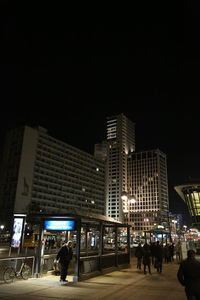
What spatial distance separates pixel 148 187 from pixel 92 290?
163178 millimetres

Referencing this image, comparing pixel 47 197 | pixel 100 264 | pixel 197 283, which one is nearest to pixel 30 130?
pixel 47 197

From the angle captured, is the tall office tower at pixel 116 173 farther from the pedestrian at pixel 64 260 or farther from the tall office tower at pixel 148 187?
the pedestrian at pixel 64 260

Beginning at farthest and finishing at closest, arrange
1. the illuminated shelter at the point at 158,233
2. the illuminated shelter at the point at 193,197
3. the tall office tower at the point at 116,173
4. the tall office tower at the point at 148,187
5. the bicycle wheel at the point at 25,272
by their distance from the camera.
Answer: the tall office tower at the point at 116,173 → the tall office tower at the point at 148,187 → the illuminated shelter at the point at 193,197 → the illuminated shelter at the point at 158,233 → the bicycle wheel at the point at 25,272

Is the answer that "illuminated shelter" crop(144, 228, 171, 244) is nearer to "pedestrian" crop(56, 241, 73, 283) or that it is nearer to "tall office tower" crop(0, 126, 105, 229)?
"pedestrian" crop(56, 241, 73, 283)

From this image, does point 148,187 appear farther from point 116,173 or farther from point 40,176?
point 40,176

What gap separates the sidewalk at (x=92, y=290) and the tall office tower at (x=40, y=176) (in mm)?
77178

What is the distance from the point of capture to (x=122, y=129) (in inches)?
7854

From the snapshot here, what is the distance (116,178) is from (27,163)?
3733 inches

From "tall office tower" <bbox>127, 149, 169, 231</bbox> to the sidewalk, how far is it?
150383 millimetres

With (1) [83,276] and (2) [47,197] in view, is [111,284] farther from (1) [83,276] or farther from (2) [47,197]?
(2) [47,197]

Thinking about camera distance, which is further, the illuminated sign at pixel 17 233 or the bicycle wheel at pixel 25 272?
the illuminated sign at pixel 17 233

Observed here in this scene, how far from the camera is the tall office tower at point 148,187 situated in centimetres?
16238

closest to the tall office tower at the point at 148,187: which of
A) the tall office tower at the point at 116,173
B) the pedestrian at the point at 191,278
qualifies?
the tall office tower at the point at 116,173

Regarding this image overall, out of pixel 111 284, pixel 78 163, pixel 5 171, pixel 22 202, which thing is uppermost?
pixel 78 163
